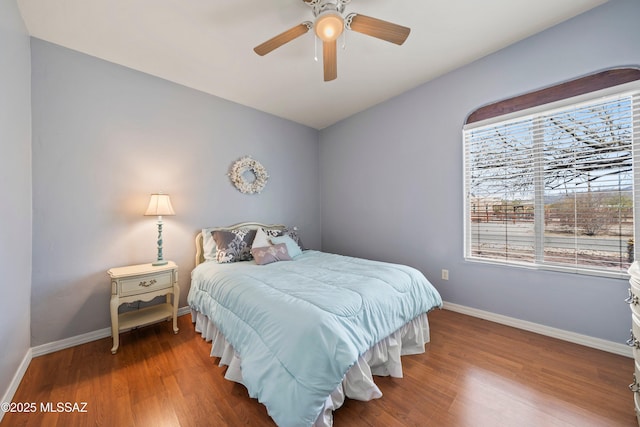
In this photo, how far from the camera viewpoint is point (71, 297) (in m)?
2.19

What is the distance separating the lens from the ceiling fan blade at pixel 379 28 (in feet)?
5.28

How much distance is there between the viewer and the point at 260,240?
2900 mm

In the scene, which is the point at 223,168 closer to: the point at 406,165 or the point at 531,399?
the point at 406,165

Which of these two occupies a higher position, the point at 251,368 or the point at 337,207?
the point at 337,207

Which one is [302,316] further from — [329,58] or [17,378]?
[17,378]

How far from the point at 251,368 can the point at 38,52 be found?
3105 millimetres

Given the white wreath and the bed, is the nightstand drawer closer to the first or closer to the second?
the bed

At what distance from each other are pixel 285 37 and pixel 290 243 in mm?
2091

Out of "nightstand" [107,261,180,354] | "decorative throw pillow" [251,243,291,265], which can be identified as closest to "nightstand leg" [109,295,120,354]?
"nightstand" [107,261,180,354]

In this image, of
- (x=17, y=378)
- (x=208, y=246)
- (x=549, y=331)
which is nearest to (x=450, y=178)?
(x=549, y=331)

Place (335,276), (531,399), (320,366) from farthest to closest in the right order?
(335,276)
(531,399)
(320,366)

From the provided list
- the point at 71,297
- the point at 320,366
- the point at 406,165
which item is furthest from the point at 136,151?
the point at 406,165

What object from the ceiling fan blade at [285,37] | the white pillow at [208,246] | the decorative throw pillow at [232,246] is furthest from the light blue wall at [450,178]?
the white pillow at [208,246]

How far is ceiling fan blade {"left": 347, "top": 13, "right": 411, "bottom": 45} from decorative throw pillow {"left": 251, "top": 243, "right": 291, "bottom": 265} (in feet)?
7.04
